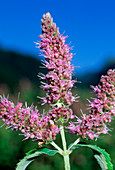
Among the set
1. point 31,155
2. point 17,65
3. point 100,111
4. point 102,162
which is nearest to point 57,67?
point 100,111

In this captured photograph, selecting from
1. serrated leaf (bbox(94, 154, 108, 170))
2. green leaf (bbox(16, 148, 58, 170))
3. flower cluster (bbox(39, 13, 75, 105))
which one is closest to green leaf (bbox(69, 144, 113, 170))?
serrated leaf (bbox(94, 154, 108, 170))

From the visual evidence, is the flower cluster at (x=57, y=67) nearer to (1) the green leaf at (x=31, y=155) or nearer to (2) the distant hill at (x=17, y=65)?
(1) the green leaf at (x=31, y=155)

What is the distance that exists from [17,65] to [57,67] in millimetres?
13060

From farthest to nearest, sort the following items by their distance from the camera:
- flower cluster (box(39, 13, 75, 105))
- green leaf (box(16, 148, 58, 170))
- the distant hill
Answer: the distant hill → green leaf (box(16, 148, 58, 170)) → flower cluster (box(39, 13, 75, 105))

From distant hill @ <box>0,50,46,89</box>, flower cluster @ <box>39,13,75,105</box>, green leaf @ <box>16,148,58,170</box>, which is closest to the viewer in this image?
flower cluster @ <box>39,13,75,105</box>

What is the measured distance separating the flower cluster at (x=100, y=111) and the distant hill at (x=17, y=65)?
31.0 ft

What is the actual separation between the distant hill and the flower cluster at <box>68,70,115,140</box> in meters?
9.46

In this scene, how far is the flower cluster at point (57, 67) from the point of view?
5.68 ft

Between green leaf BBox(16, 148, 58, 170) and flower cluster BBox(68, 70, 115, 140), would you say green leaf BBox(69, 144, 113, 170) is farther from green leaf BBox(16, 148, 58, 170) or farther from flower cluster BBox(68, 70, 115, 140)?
green leaf BBox(16, 148, 58, 170)

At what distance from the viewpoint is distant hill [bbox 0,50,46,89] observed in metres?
11.6

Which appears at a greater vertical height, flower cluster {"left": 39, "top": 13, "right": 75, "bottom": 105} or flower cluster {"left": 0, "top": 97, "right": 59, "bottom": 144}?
flower cluster {"left": 39, "top": 13, "right": 75, "bottom": 105}

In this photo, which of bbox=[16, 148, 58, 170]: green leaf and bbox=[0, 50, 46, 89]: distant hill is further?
bbox=[0, 50, 46, 89]: distant hill

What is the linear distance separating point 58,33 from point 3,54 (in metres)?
13.6

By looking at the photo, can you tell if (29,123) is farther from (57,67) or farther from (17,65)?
(17,65)
